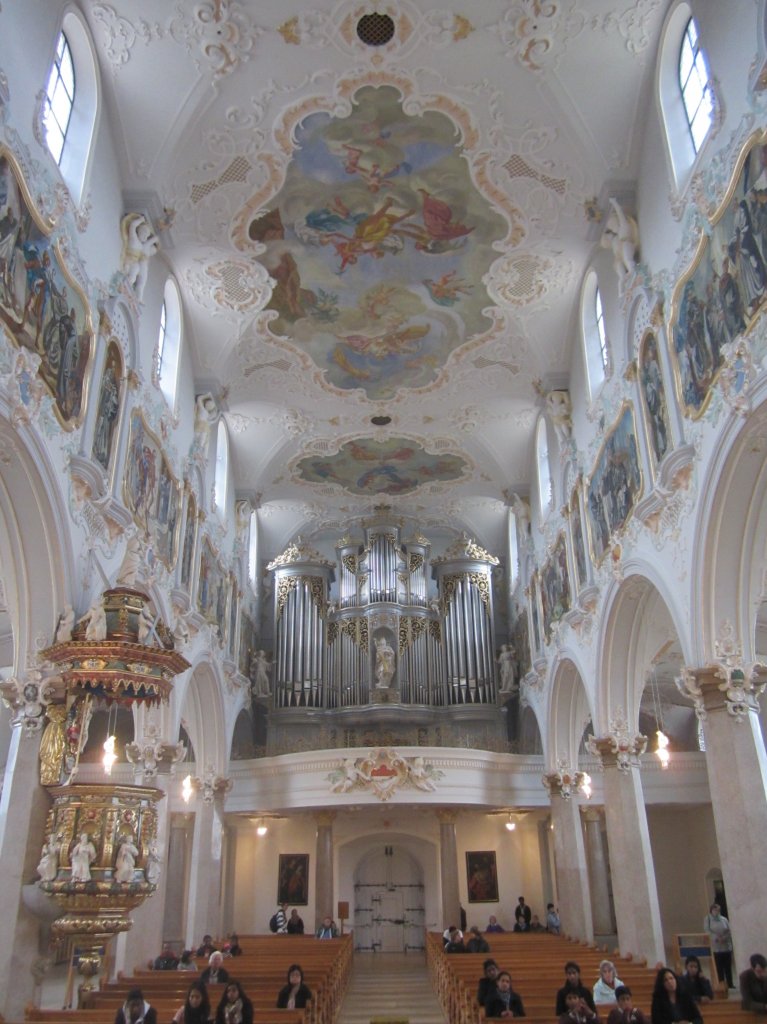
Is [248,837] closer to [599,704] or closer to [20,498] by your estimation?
[599,704]

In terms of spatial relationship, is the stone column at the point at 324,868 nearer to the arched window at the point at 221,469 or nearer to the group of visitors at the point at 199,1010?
the arched window at the point at 221,469

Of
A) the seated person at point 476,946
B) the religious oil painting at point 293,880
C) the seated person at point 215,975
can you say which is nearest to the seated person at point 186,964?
the seated person at point 215,975

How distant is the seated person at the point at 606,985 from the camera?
912cm

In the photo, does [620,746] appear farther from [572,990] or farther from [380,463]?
[380,463]

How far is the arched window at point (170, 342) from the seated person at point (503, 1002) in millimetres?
11457

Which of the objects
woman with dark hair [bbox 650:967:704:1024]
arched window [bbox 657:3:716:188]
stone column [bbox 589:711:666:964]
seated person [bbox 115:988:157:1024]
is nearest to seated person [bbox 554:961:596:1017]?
woman with dark hair [bbox 650:967:704:1024]

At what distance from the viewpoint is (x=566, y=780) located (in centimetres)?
1983

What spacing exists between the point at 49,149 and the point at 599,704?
12.4 m

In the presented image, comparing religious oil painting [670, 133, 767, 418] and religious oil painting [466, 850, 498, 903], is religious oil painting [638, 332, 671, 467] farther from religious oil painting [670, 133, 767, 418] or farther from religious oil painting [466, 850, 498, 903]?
religious oil painting [466, 850, 498, 903]

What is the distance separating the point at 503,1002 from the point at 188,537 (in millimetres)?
10588

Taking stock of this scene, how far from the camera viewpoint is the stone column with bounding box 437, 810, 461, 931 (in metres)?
20.9

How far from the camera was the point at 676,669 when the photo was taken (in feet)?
67.8

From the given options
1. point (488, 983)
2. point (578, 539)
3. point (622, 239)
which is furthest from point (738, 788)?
point (622, 239)

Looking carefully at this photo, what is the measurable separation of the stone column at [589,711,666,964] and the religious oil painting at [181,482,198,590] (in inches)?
325
